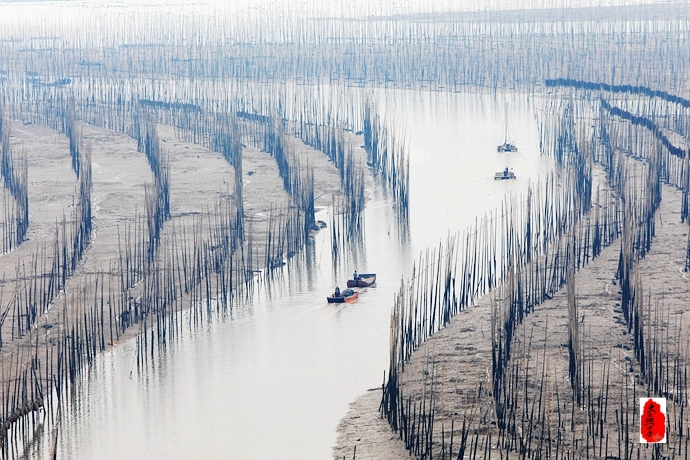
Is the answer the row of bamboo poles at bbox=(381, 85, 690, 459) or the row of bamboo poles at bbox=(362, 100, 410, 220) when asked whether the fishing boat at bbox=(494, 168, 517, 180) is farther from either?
the row of bamboo poles at bbox=(381, 85, 690, 459)

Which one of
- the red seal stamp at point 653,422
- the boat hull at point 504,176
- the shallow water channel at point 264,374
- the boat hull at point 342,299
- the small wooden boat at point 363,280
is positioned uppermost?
the boat hull at point 504,176

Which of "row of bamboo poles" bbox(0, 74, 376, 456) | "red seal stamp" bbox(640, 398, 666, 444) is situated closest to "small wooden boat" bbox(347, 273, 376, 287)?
"row of bamboo poles" bbox(0, 74, 376, 456)

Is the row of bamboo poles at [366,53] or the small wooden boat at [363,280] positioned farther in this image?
the row of bamboo poles at [366,53]

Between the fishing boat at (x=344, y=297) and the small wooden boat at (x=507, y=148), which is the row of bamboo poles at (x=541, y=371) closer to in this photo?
the fishing boat at (x=344, y=297)

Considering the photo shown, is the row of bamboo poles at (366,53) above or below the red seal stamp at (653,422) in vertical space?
above

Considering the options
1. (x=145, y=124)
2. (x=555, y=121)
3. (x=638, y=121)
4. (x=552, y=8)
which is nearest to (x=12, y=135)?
(x=145, y=124)

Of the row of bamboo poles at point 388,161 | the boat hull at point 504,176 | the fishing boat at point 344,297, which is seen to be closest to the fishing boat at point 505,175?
the boat hull at point 504,176

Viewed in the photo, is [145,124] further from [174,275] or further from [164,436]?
[164,436]
